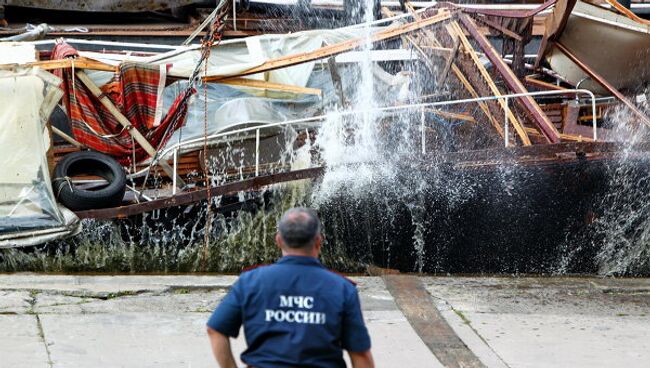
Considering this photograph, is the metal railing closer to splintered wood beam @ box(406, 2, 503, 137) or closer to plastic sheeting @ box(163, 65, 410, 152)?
plastic sheeting @ box(163, 65, 410, 152)

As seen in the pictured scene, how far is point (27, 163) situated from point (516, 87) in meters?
5.10

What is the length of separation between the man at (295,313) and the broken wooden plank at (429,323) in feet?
9.80

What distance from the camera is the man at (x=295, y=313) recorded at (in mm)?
3975

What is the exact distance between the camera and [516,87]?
36.7ft

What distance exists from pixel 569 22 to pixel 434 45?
68.1 inches

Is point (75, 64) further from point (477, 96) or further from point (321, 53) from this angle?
point (477, 96)

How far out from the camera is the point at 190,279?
930 cm

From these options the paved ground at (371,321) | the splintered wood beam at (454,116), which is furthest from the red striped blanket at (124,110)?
the splintered wood beam at (454,116)

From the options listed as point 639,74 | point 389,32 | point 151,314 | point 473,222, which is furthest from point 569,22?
point 151,314

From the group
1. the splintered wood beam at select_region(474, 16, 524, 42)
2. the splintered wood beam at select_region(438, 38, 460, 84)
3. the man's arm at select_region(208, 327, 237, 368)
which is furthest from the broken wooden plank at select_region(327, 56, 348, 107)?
the man's arm at select_region(208, 327, 237, 368)

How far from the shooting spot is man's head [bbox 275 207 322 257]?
4.05 metres

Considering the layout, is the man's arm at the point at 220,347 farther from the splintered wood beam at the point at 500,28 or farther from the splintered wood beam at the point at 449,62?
the splintered wood beam at the point at 500,28

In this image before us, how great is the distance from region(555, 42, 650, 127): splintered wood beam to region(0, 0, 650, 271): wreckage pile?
0.09 feet

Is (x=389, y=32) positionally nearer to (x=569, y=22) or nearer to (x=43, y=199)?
(x=569, y=22)
